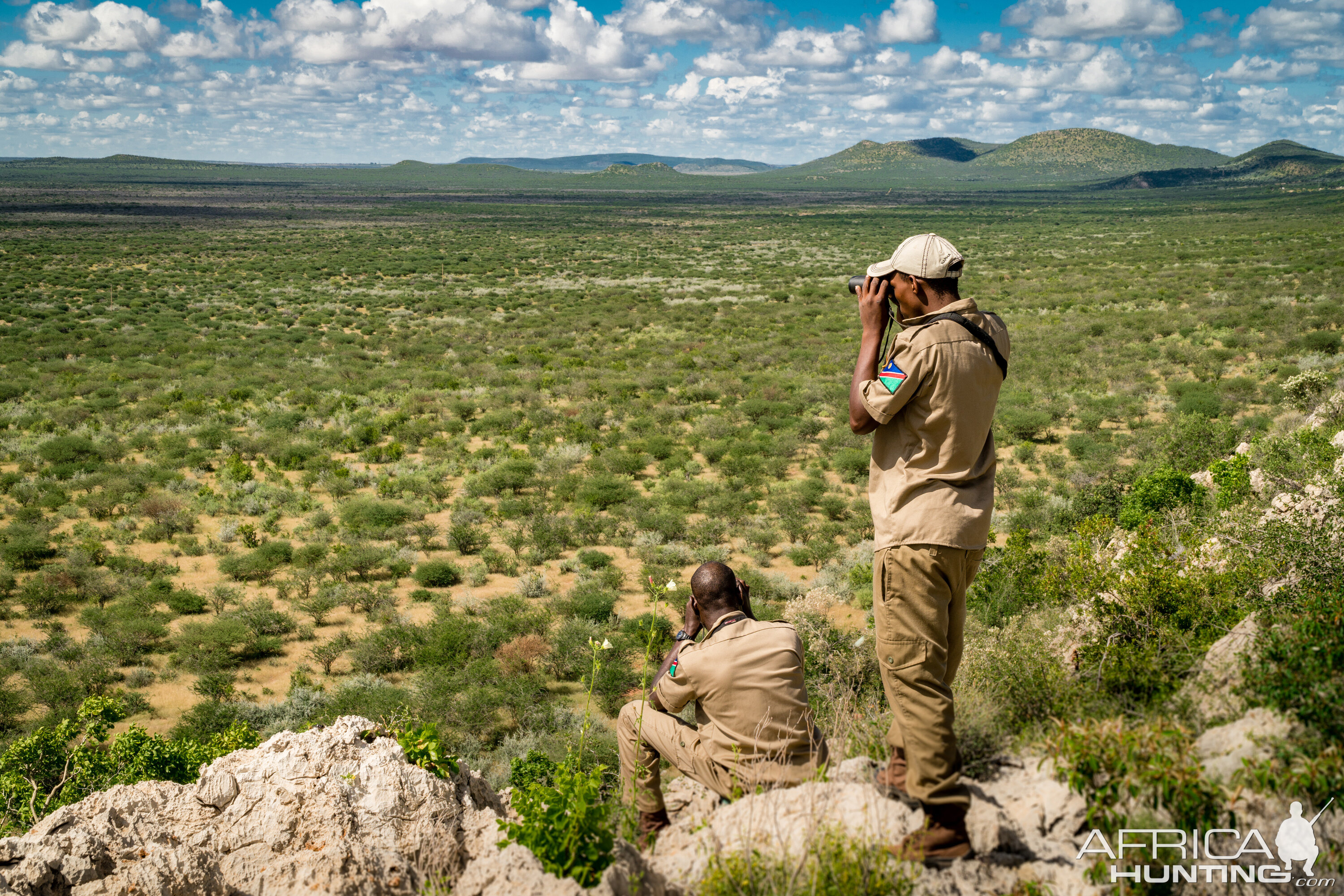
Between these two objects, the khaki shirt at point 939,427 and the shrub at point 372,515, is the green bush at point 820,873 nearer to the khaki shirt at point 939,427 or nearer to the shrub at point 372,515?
the khaki shirt at point 939,427

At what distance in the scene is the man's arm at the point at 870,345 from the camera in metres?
2.54

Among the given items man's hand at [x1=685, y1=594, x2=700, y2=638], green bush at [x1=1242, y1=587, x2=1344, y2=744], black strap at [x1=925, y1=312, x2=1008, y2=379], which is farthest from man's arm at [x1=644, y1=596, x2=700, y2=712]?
green bush at [x1=1242, y1=587, x2=1344, y2=744]

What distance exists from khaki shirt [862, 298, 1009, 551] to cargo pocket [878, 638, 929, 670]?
313 mm

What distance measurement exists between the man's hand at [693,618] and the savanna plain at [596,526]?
0.39 metres

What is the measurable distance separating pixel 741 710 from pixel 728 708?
0.19 feet

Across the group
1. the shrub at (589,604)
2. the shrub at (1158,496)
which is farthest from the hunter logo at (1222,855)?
the shrub at (589,604)

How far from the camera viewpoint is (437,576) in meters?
8.42

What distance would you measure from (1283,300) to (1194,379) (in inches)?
416

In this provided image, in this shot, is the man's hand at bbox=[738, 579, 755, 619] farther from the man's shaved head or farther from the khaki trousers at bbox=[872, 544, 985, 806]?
the khaki trousers at bbox=[872, 544, 985, 806]

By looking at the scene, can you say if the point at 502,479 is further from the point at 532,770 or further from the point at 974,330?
the point at 974,330

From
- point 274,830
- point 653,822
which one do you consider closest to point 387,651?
point 274,830

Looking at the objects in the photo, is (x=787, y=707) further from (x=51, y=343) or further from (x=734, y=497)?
(x=51, y=343)

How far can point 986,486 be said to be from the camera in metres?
2.57

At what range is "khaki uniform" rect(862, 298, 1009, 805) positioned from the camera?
244 cm
